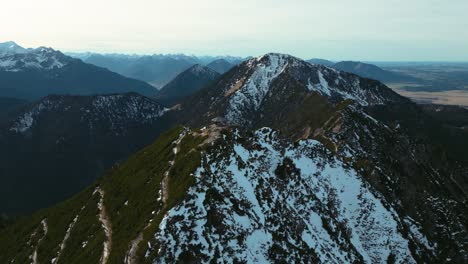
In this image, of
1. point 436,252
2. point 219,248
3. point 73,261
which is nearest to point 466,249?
point 436,252

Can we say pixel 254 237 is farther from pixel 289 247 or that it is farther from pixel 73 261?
pixel 73 261

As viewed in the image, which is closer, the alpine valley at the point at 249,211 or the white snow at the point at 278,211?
the white snow at the point at 278,211

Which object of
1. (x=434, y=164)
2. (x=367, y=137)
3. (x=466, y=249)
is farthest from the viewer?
(x=434, y=164)

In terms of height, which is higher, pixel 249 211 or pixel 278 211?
pixel 249 211

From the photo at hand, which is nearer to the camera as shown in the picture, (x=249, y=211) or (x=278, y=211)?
(x=249, y=211)

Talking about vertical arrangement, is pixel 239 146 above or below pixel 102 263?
above

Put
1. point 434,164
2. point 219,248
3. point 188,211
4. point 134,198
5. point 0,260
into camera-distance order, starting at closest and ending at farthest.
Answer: point 219,248, point 188,211, point 134,198, point 0,260, point 434,164

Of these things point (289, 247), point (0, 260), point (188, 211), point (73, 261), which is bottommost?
point (0, 260)

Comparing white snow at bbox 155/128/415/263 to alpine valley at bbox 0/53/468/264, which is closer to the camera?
white snow at bbox 155/128/415/263

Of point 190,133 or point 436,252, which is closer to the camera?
point 436,252
